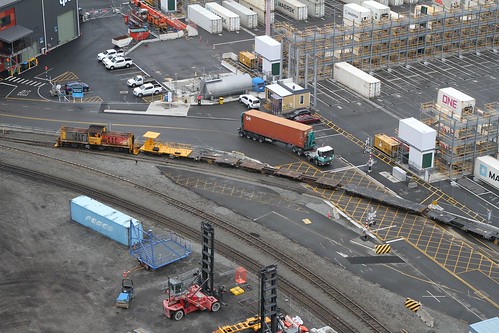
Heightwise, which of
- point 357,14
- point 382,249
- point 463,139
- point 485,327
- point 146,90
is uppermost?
point 357,14

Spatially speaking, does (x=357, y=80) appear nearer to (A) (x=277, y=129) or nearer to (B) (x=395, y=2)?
(A) (x=277, y=129)

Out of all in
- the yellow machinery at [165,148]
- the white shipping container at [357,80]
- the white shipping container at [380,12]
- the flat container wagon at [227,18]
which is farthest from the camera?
the flat container wagon at [227,18]

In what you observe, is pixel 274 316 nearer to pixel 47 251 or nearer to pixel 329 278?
pixel 329 278

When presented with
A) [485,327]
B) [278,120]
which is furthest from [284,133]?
[485,327]

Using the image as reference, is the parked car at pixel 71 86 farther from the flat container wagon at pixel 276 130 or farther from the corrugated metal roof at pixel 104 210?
the corrugated metal roof at pixel 104 210

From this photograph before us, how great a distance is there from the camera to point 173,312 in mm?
95062

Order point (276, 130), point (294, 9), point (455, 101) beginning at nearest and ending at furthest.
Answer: point (455, 101) → point (276, 130) → point (294, 9)

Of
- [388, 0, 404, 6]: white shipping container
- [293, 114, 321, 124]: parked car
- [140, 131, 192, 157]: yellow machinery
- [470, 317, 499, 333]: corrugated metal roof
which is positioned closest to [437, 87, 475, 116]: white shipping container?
[293, 114, 321, 124]: parked car

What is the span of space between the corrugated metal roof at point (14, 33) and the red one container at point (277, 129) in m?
42.8

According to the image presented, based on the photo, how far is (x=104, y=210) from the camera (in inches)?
4397

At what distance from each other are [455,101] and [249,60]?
136ft

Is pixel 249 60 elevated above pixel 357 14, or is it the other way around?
pixel 357 14

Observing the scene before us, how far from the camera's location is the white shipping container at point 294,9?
18207cm

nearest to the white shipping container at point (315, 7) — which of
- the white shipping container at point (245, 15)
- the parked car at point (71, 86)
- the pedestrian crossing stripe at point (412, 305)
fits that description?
the white shipping container at point (245, 15)
